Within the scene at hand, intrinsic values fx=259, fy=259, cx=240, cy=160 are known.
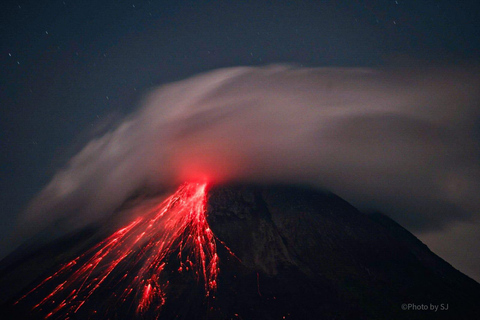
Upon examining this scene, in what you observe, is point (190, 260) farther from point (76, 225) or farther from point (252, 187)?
point (76, 225)

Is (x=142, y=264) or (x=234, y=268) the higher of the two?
(x=234, y=268)

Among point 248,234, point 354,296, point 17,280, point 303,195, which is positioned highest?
point 303,195

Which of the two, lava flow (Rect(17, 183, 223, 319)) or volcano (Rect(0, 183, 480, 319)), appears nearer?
volcano (Rect(0, 183, 480, 319))

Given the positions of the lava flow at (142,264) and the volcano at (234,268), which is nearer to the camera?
the volcano at (234,268)

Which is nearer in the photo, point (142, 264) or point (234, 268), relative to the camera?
point (142, 264)

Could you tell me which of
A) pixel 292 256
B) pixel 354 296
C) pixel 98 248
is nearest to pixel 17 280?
pixel 98 248
